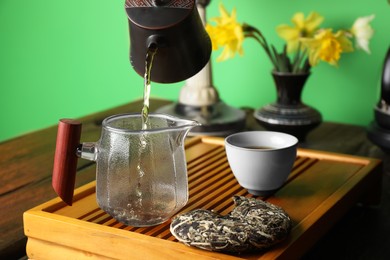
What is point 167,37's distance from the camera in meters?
0.94

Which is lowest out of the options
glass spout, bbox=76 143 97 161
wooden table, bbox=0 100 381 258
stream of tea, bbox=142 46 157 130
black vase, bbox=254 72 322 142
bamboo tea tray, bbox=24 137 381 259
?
Result: wooden table, bbox=0 100 381 258

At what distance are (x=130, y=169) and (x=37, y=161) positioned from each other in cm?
49

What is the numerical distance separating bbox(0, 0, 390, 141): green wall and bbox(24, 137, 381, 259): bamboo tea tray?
335 millimetres

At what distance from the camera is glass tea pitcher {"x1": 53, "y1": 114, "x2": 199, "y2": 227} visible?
0.88 meters

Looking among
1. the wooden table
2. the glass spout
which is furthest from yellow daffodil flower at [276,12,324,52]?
the glass spout

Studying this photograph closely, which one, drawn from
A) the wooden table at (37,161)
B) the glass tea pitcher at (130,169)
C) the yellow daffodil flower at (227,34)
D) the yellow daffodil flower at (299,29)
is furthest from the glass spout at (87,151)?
the yellow daffodil flower at (299,29)

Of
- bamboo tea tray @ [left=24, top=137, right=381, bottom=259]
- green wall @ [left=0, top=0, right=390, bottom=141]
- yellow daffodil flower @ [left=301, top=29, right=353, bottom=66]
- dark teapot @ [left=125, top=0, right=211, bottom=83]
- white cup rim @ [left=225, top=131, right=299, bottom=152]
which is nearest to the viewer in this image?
bamboo tea tray @ [left=24, top=137, right=381, bottom=259]

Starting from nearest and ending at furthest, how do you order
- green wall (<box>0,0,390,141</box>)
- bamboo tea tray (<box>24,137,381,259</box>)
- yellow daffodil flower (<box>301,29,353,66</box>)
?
bamboo tea tray (<box>24,137,381,259</box>)
yellow daffodil flower (<box>301,29,353,66</box>)
green wall (<box>0,0,390,141</box>)

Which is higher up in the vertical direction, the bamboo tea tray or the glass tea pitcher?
the glass tea pitcher

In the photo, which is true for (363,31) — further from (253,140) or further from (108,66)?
(108,66)

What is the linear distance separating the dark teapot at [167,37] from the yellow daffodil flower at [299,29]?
19.6 inches

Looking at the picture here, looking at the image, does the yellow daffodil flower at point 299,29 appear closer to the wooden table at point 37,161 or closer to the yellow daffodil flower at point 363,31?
the yellow daffodil flower at point 363,31

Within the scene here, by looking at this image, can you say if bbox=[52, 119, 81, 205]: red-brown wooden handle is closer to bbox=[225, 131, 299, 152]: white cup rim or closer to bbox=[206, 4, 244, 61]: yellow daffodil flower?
bbox=[225, 131, 299, 152]: white cup rim

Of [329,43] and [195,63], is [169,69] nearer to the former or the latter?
[195,63]
